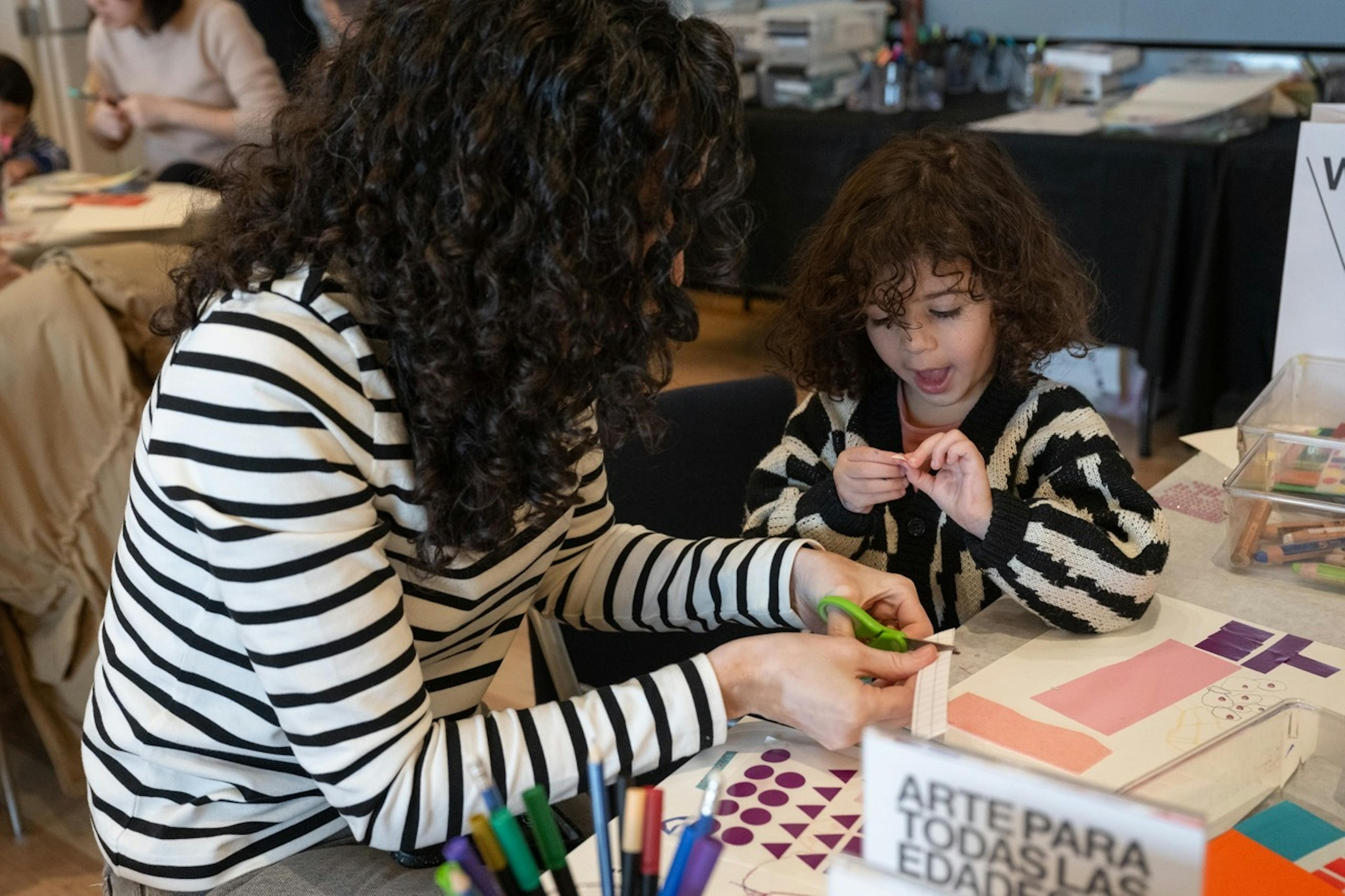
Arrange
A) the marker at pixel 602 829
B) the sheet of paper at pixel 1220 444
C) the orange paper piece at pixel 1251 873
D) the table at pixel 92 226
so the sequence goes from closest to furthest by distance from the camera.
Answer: the marker at pixel 602 829 < the orange paper piece at pixel 1251 873 < the sheet of paper at pixel 1220 444 < the table at pixel 92 226

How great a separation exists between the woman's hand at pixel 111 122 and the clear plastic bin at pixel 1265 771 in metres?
3.31

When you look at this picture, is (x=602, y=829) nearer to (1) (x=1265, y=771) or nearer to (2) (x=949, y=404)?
(1) (x=1265, y=771)

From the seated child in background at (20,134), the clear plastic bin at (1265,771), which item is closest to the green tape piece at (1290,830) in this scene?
the clear plastic bin at (1265,771)

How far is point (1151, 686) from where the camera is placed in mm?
970

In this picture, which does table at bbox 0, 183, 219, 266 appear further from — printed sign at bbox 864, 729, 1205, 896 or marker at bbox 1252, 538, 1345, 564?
printed sign at bbox 864, 729, 1205, 896

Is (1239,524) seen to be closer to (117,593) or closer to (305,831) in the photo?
(305,831)

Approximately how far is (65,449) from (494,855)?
158cm

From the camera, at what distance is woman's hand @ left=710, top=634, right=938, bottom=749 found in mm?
867

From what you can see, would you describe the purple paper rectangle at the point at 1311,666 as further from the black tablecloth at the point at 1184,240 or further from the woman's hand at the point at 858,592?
the black tablecloth at the point at 1184,240

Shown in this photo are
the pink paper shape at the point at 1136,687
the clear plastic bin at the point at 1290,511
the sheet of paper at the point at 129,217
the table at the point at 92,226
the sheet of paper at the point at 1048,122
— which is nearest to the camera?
the pink paper shape at the point at 1136,687

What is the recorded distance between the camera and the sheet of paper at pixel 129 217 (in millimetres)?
2652

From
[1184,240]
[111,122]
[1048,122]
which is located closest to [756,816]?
[1184,240]

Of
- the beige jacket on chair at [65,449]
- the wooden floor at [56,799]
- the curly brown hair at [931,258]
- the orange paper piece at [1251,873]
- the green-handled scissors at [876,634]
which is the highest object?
the curly brown hair at [931,258]

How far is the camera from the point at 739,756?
913 mm
